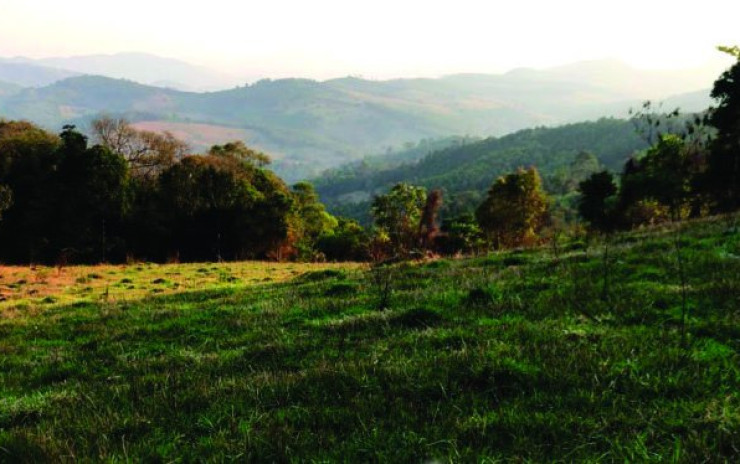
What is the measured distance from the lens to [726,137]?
47094 millimetres

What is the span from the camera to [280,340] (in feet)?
29.7

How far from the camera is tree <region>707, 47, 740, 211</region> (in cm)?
4241

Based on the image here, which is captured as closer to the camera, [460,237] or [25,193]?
[25,193]

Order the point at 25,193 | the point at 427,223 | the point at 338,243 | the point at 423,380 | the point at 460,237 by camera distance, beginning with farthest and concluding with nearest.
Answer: the point at 338,243, the point at 460,237, the point at 25,193, the point at 427,223, the point at 423,380

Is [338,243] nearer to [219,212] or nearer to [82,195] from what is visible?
[219,212]

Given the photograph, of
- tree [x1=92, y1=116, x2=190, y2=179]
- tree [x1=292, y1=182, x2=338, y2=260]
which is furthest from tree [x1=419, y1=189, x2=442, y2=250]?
tree [x1=92, y1=116, x2=190, y2=179]

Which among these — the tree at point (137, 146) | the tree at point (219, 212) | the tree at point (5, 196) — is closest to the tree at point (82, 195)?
the tree at point (5, 196)

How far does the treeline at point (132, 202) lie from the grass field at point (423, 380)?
3155 centimetres

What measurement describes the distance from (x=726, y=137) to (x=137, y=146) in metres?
69.3

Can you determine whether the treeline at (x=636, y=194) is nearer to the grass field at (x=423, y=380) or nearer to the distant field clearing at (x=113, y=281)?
the grass field at (x=423, y=380)

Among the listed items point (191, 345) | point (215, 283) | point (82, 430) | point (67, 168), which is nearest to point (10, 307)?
point (215, 283)

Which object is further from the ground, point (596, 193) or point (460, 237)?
point (596, 193)

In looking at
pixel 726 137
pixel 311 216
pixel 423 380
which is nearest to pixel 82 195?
pixel 311 216

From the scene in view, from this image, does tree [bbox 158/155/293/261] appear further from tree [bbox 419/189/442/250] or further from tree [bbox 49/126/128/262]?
tree [bbox 419/189/442/250]
